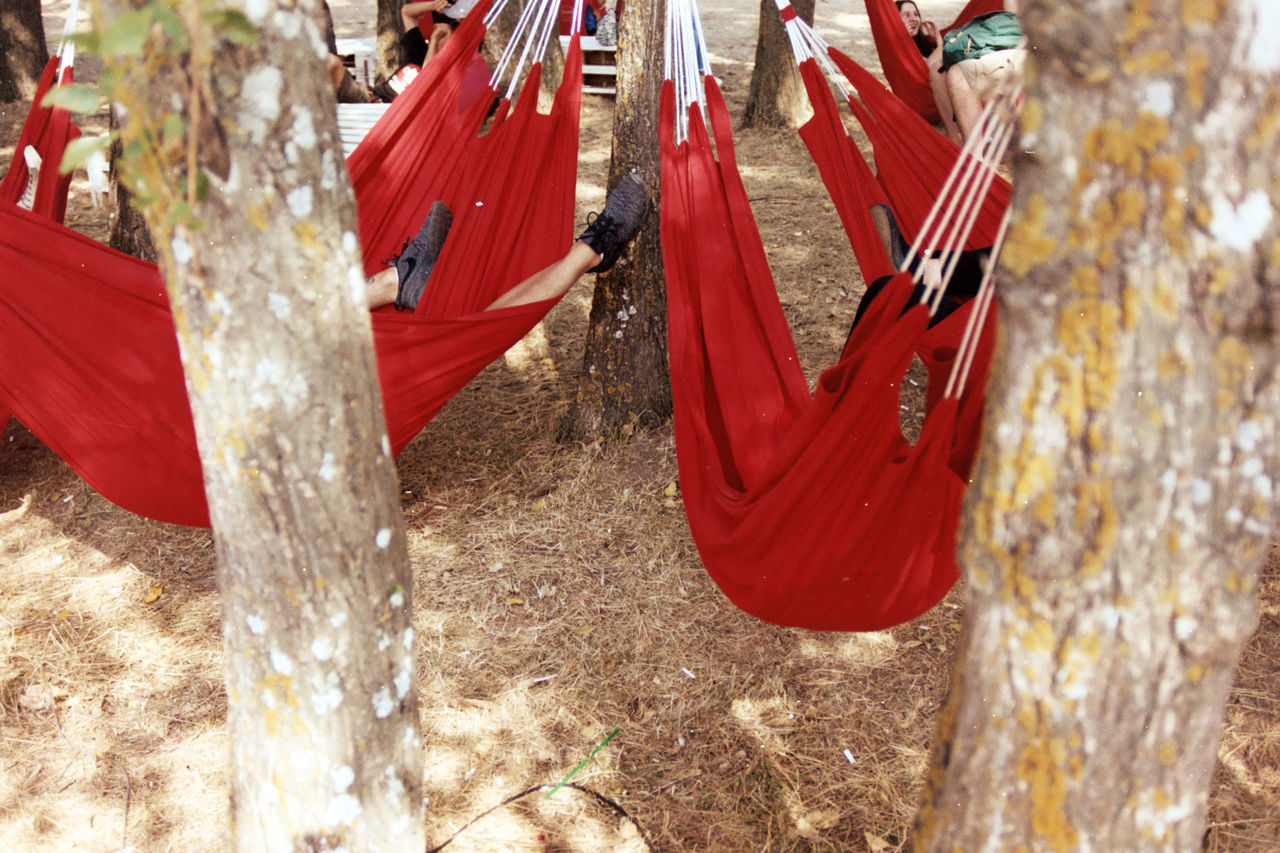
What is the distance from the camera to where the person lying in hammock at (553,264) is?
2.17 metres

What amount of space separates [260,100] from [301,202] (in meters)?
0.09

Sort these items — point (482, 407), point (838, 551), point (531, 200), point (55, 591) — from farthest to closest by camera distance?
point (482, 407)
point (531, 200)
point (55, 591)
point (838, 551)

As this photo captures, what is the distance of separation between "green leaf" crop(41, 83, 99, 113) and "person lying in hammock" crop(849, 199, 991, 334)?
1.06m

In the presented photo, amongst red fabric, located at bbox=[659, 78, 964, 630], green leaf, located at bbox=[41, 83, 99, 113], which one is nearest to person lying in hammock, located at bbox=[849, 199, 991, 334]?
red fabric, located at bbox=[659, 78, 964, 630]

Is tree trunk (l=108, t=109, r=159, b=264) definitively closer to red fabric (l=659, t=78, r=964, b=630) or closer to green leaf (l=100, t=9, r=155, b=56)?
red fabric (l=659, t=78, r=964, b=630)

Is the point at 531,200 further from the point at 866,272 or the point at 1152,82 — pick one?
the point at 1152,82

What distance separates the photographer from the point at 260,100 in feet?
2.83

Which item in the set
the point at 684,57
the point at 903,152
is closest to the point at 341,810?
A: the point at 684,57

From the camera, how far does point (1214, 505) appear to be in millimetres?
806

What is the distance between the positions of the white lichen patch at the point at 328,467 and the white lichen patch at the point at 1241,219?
794 millimetres

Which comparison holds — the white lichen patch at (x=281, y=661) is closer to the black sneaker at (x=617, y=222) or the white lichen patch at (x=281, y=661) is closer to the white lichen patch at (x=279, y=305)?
the white lichen patch at (x=279, y=305)

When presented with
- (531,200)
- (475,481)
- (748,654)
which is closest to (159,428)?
(475,481)

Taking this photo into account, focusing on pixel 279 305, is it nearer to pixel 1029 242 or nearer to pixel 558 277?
pixel 1029 242

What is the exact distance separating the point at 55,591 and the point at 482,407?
1104 millimetres
